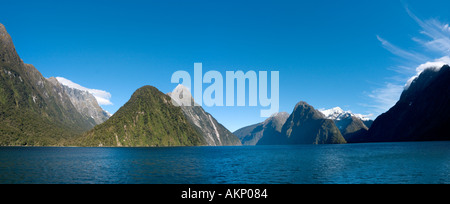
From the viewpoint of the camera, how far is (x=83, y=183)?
152ft
